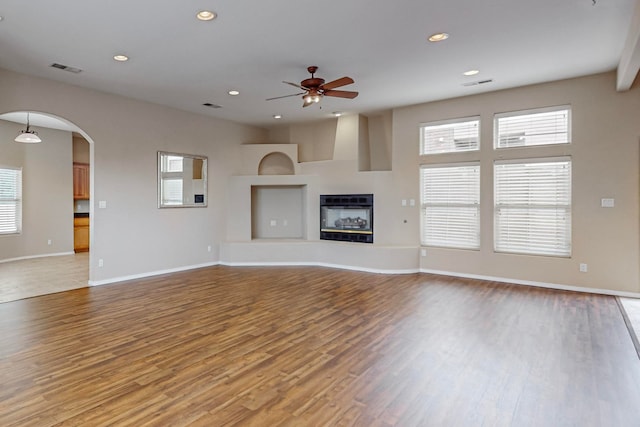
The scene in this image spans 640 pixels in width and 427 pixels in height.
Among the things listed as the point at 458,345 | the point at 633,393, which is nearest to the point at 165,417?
the point at 458,345

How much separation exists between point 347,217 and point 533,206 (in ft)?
10.8

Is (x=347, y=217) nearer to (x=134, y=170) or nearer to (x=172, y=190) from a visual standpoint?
(x=172, y=190)

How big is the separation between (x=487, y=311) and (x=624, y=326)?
1.30 m

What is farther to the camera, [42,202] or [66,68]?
[42,202]

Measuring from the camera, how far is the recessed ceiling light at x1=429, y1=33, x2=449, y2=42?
3.66 meters

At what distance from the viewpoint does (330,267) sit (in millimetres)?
6992

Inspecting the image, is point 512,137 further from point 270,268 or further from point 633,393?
point 270,268

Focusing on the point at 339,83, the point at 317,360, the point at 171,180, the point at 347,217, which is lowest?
the point at 317,360

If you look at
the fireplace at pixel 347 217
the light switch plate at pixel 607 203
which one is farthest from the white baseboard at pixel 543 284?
the fireplace at pixel 347 217

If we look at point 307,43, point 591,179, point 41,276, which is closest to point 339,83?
point 307,43

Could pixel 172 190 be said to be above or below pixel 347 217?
above

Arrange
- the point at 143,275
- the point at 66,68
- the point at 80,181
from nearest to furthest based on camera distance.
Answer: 1. the point at 66,68
2. the point at 143,275
3. the point at 80,181

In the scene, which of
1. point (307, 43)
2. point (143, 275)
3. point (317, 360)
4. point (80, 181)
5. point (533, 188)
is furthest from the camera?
point (80, 181)

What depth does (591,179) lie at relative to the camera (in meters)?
4.96
